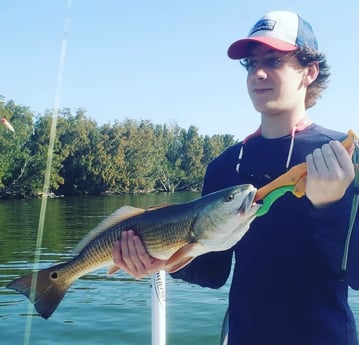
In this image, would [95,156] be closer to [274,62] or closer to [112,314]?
[112,314]

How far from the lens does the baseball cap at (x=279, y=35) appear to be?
2609 millimetres

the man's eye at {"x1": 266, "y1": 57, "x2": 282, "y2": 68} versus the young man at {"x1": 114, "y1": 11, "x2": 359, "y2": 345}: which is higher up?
the man's eye at {"x1": 266, "y1": 57, "x2": 282, "y2": 68}

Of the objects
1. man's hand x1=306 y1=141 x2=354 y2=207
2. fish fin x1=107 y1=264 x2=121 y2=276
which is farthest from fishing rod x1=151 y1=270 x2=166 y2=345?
man's hand x1=306 y1=141 x2=354 y2=207

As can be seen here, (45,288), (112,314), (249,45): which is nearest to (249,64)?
(249,45)

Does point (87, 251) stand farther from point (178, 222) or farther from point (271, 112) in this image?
point (271, 112)

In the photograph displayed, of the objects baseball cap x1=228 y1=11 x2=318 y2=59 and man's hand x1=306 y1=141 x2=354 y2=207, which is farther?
baseball cap x1=228 y1=11 x2=318 y2=59

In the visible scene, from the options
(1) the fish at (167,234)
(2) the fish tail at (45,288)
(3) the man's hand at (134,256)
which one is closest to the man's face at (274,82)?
(1) the fish at (167,234)

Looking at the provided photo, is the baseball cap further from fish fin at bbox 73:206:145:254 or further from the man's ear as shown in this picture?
fish fin at bbox 73:206:145:254

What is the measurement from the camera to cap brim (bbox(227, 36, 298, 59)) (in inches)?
102

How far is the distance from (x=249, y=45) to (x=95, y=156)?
247 ft

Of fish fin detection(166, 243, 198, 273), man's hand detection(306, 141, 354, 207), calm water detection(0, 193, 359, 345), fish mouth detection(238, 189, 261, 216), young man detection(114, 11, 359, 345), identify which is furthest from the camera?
calm water detection(0, 193, 359, 345)

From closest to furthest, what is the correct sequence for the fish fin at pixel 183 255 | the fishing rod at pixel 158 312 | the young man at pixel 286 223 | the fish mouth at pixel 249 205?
the young man at pixel 286 223 < the fish mouth at pixel 249 205 < the fish fin at pixel 183 255 < the fishing rod at pixel 158 312

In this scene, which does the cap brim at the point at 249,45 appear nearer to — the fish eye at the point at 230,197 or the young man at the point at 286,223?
the young man at the point at 286,223

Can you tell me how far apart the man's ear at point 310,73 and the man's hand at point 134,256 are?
1135mm
